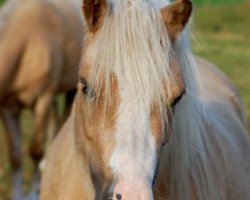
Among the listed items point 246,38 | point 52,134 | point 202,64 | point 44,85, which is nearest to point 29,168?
Result: point 52,134

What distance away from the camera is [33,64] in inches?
291

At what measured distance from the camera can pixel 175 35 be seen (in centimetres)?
331

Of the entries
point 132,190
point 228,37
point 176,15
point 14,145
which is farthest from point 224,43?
point 132,190

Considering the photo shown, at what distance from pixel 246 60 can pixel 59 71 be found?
6.11 meters

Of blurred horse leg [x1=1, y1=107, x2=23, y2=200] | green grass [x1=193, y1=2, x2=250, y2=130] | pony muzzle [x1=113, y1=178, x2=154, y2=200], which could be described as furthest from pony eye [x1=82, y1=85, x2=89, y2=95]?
green grass [x1=193, y1=2, x2=250, y2=130]

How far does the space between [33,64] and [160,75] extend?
434 centimetres

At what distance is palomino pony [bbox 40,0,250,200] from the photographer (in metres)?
3.02

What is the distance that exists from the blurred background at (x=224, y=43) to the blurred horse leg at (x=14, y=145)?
44 cm

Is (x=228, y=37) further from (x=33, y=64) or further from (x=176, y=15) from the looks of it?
(x=176, y=15)

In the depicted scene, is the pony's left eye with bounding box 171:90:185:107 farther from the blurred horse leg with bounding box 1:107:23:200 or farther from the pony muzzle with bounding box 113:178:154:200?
the blurred horse leg with bounding box 1:107:23:200

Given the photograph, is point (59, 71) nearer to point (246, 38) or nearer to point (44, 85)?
point (44, 85)

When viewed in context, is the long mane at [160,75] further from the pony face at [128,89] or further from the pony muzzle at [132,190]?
the pony muzzle at [132,190]

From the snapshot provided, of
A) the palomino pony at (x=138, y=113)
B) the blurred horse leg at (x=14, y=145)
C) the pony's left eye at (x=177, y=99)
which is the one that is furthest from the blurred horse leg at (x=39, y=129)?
the pony's left eye at (x=177, y=99)

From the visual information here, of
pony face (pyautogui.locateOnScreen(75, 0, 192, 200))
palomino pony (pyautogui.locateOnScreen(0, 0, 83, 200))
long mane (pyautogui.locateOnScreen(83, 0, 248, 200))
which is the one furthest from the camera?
palomino pony (pyautogui.locateOnScreen(0, 0, 83, 200))
